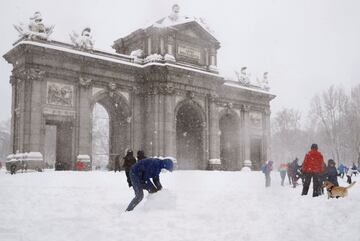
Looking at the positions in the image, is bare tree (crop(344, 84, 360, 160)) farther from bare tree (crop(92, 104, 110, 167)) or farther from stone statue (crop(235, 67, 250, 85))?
bare tree (crop(92, 104, 110, 167))

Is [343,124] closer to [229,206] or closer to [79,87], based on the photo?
[79,87]

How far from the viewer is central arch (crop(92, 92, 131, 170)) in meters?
34.7

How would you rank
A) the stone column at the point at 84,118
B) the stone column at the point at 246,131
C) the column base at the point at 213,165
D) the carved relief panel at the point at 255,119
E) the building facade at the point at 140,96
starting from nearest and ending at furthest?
1. the building facade at the point at 140,96
2. the stone column at the point at 84,118
3. the column base at the point at 213,165
4. the stone column at the point at 246,131
5. the carved relief panel at the point at 255,119

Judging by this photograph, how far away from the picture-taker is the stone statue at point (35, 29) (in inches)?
1172

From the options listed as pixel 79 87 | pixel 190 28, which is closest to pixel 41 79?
pixel 79 87

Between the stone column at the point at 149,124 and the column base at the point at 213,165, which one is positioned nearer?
the stone column at the point at 149,124

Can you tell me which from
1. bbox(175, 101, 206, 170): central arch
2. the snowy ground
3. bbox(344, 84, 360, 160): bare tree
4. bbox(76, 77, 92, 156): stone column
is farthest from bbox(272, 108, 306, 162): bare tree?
the snowy ground

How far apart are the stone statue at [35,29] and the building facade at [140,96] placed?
26 cm

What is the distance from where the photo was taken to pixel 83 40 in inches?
1268

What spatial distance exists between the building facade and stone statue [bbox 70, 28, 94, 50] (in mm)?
72

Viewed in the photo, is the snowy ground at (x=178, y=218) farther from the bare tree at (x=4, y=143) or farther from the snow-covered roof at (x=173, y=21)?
the bare tree at (x=4, y=143)

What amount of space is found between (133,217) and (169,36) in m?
25.9

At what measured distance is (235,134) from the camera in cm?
4247

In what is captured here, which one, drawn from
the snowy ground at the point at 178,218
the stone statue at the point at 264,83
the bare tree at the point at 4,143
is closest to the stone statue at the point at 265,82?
A: the stone statue at the point at 264,83
